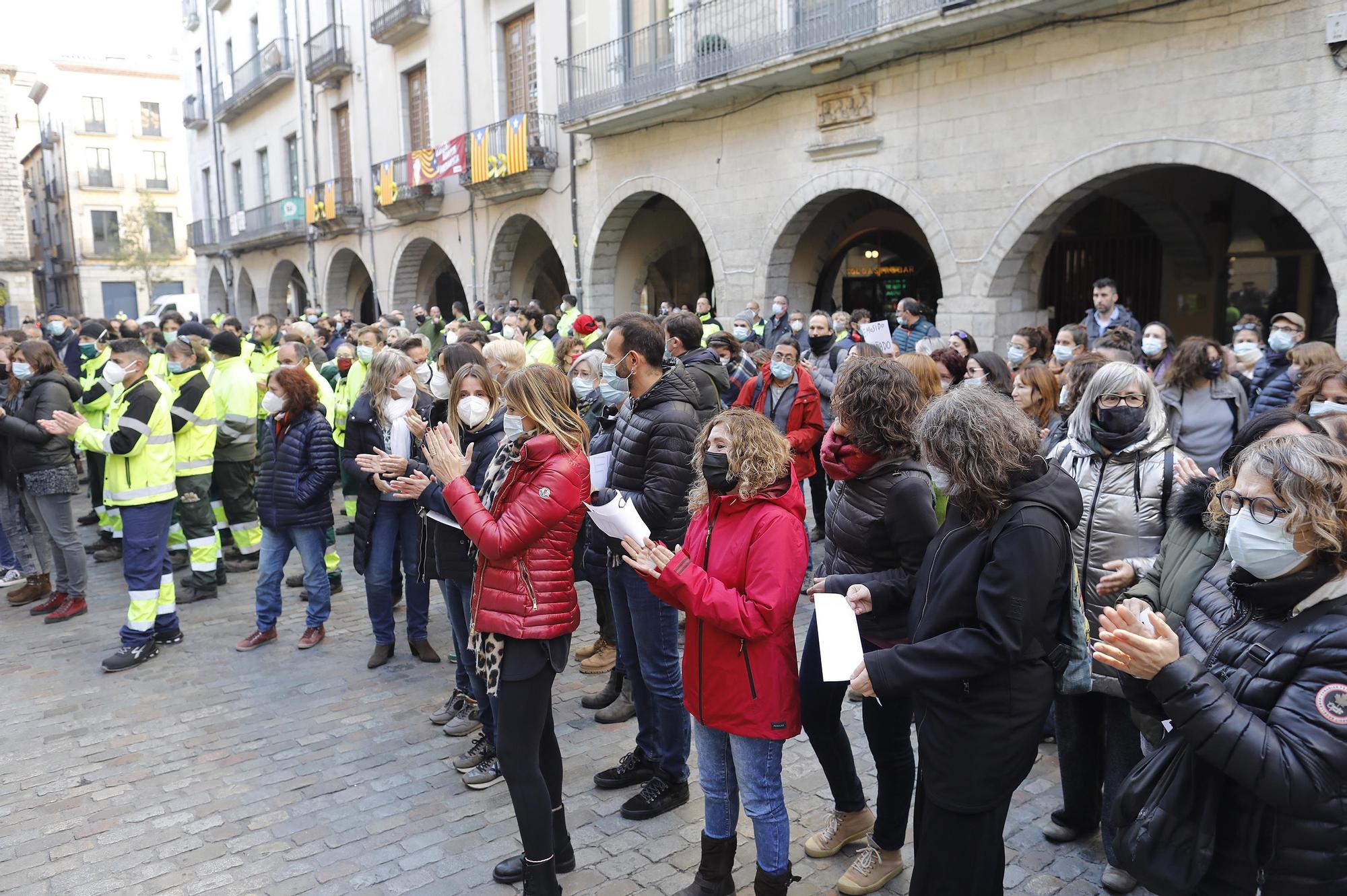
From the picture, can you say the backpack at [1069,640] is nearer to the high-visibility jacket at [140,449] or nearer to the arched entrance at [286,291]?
the high-visibility jacket at [140,449]

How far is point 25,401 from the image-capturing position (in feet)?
23.3

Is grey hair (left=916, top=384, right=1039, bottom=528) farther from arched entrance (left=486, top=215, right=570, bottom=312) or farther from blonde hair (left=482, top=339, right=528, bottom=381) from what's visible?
arched entrance (left=486, top=215, right=570, bottom=312)

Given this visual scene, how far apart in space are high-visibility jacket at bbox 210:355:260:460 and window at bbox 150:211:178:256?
4749cm

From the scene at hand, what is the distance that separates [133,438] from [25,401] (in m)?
1.62

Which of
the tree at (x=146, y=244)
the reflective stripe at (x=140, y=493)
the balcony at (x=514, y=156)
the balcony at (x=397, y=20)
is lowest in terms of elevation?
the reflective stripe at (x=140, y=493)

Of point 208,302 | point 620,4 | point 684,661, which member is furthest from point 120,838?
point 208,302

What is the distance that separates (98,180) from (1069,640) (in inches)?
2405

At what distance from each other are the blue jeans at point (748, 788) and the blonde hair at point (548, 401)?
1.18 m

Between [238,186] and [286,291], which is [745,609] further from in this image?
[238,186]

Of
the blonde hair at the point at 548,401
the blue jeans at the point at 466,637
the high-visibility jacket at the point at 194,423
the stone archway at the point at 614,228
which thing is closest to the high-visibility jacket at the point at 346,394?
the high-visibility jacket at the point at 194,423

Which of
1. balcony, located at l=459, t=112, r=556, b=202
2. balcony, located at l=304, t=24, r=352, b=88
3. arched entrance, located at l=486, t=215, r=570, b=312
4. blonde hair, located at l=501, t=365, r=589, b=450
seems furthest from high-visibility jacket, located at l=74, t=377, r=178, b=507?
balcony, located at l=304, t=24, r=352, b=88

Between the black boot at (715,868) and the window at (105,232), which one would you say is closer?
the black boot at (715,868)

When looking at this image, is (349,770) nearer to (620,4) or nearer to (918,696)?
(918,696)

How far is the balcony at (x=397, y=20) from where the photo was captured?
20812 millimetres
